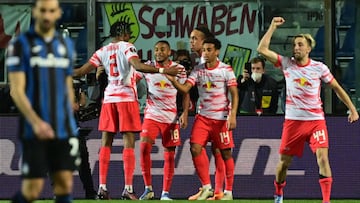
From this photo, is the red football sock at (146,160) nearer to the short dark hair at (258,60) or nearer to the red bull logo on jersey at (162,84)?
the red bull logo on jersey at (162,84)

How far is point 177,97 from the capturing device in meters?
18.1

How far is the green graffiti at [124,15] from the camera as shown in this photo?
19000mm

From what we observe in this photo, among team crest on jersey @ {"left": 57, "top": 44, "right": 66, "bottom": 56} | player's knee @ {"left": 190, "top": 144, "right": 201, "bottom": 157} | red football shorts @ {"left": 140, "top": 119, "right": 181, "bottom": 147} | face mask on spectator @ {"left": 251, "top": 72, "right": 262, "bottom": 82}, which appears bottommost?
player's knee @ {"left": 190, "top": 144, "right": 201, "bottom": 157}

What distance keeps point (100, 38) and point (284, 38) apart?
272 cm

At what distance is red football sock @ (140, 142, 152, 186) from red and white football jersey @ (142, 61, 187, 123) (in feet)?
1.27

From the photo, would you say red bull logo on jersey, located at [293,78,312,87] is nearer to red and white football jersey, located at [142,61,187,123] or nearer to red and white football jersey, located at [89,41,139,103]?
red and white football jersey, located at [142,61,187,123]

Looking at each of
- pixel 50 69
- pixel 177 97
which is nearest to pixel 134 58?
pixel 177 97

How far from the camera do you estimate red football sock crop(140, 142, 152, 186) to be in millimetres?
17094

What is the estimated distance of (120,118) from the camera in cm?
1662

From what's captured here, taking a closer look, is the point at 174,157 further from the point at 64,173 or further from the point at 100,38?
the point at 64,173

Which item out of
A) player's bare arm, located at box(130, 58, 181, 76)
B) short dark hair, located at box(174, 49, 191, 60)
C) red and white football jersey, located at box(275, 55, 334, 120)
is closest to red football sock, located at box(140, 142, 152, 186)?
player's bare arm, located at box(130, 58, 181, 76)

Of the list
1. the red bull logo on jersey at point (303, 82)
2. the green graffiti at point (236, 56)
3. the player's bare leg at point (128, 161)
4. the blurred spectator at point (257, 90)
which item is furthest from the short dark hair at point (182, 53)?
the red bull logo on jersey at point (303, 82)

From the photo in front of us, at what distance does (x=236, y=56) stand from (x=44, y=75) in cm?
902

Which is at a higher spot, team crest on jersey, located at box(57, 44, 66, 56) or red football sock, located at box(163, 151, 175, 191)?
team crest on jersey, located at box(57, 44, 66, 56)
